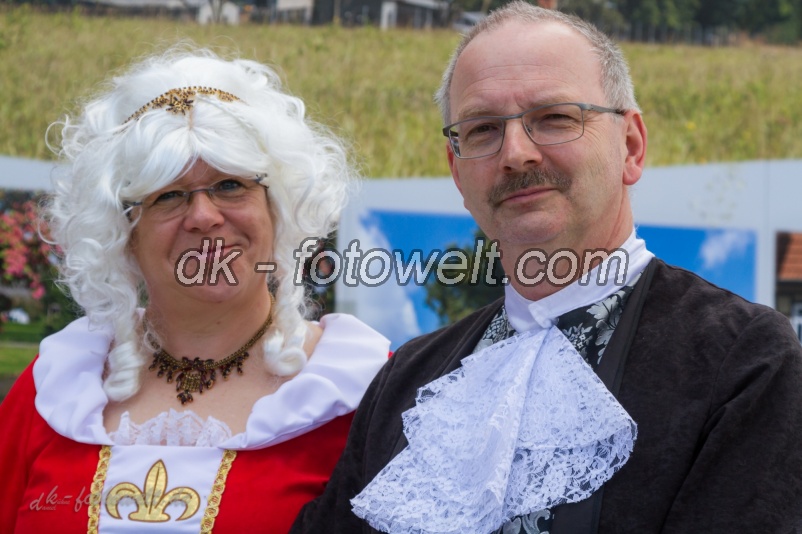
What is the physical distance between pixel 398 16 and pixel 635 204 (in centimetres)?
113

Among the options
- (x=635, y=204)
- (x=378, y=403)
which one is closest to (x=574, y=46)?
(x=378, y=403)

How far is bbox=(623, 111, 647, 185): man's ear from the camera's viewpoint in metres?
1.68

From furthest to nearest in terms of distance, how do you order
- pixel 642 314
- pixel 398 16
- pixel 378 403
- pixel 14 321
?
pixel 398 16, pixel 14 321, pixel 378 403, pixel 642 314

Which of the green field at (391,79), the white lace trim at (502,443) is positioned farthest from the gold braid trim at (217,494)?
the green field at (391,79)

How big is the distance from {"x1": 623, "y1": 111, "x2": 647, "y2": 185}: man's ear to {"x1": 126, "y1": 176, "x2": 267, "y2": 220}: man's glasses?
0.89 meters

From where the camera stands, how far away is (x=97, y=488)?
2.06 metres

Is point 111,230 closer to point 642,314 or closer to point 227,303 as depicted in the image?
point 227,303

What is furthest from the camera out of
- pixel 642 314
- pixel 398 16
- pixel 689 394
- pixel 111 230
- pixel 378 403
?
pixel 398 16

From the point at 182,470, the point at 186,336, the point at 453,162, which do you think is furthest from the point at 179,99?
the point at 182,470

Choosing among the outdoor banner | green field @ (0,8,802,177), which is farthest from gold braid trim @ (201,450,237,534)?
green field @ (0,8,802,177)

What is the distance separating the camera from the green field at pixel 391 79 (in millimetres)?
3354

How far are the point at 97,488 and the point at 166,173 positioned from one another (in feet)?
2.35

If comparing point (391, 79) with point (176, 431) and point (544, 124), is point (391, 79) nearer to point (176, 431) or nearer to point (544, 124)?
point (176, 431)

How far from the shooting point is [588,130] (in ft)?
5.25
